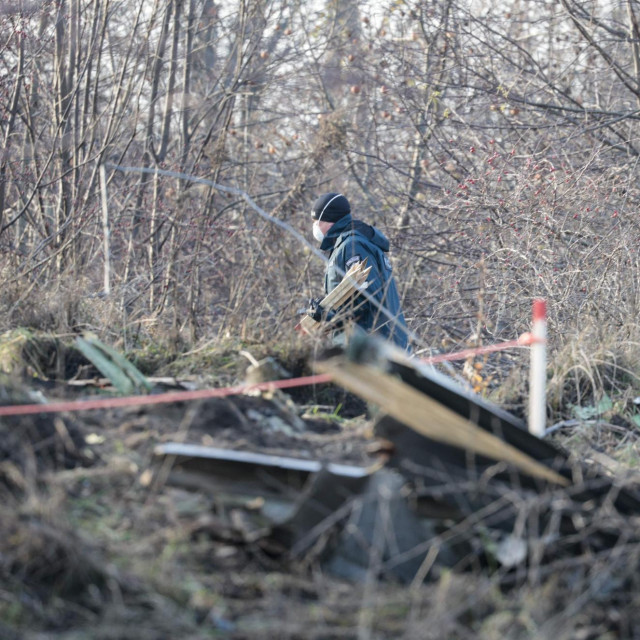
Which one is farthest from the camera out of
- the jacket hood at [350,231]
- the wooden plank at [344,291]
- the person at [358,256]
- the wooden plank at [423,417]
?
the jacket hood at [350,231]

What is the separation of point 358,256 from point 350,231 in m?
0.29

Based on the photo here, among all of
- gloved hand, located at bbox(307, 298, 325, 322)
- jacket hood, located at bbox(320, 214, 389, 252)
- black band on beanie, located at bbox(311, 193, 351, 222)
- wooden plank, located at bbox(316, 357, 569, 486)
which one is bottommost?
gloved hand, located at bbox(307, 298, 325, 322)

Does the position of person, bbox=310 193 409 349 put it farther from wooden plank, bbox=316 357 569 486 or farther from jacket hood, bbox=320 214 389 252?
wooden plank, bbox=316 357 569 486

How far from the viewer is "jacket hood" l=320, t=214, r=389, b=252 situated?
22.9 feet

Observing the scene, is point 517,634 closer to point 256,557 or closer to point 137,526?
point 256,557

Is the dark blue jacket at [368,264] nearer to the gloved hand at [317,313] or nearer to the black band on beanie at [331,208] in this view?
the black band on beanie at [331,208]

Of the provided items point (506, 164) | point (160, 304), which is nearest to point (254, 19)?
point (506, 164)

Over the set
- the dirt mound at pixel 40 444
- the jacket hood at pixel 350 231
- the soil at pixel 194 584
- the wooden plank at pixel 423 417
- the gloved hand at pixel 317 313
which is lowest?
the soil at pixel 194 584

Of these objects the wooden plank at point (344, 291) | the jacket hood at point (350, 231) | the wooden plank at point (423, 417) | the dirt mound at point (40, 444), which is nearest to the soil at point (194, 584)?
the dirt mound at point (40, 444)

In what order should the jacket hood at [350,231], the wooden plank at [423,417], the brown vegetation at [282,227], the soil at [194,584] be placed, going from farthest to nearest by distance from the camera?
the jacket hood at [350,231] → the wooden plank at [423,417] → the brown vegetation at [282,227] → the soil at [194,584]

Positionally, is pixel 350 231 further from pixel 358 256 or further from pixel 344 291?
pixel 344 291

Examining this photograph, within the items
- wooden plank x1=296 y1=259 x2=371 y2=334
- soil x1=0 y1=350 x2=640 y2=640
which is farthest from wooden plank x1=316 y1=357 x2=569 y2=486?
wooden plank x1=296 y1=259 x2=371 y2=334

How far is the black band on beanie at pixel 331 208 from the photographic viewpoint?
7.07 metres

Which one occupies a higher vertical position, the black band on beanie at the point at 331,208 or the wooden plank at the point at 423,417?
the black band on beanie at the point at 331,208
